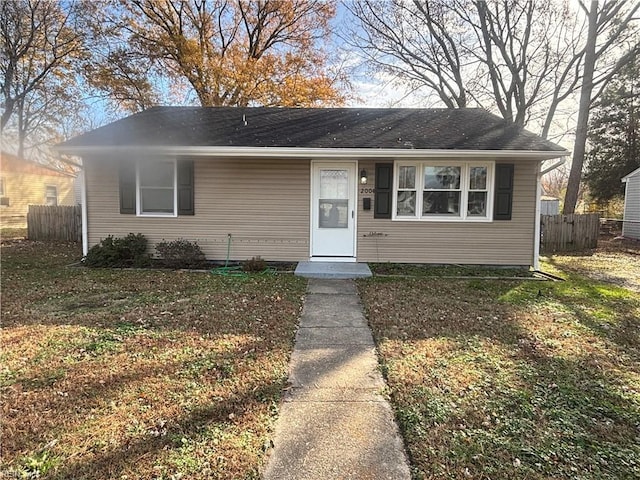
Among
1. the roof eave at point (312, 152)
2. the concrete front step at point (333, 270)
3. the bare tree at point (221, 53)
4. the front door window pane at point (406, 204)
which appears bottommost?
the concrete front step at point (333, 270)

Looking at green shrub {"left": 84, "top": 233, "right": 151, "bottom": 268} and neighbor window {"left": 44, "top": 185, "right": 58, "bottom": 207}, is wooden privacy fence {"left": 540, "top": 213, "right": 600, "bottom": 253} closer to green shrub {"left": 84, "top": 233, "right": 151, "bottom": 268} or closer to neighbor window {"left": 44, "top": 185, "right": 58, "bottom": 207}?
green shrub {"left": 84, "top": 233, "right": 151, "bottom": 268}

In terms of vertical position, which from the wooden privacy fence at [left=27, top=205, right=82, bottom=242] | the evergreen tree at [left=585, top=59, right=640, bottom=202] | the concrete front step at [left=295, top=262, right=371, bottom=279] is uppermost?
the evergreen tree at [left=585, top=59, right=640, bottom=202]

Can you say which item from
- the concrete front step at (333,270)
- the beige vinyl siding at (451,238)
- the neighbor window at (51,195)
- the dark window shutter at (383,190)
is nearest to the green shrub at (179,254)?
the concrete front step at (333,270)

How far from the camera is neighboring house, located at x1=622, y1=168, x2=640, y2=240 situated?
15.5 meters

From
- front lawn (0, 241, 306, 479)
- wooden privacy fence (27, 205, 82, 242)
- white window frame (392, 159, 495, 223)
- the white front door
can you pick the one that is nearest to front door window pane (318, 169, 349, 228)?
the white front door

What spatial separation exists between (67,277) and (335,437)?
255 inches

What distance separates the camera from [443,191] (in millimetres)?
7957

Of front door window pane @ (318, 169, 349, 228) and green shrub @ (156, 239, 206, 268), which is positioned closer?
green shrub @ (156, 239, 206, 268)

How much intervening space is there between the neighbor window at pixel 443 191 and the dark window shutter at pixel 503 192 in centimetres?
15

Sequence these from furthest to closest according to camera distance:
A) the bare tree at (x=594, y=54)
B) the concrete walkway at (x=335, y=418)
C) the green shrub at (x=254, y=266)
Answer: the bare tree at (x=594, y=54), the green shrub at (x=254, y=266), the concrete walkway at (x=335, y=418)

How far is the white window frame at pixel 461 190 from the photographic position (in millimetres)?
7855

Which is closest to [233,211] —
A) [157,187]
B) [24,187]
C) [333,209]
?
[157,187]

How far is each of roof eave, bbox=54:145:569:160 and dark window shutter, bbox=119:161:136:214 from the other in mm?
512

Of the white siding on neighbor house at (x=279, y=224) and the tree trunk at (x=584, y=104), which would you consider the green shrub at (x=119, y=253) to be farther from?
the tree trunk at (x=584, y=104)
